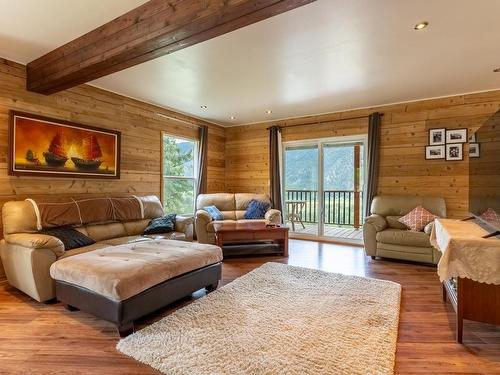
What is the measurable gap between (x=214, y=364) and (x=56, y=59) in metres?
3.36

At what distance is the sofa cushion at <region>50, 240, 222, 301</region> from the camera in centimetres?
208

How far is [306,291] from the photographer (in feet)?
9.56

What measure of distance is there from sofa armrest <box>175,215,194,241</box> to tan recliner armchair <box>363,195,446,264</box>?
277cm

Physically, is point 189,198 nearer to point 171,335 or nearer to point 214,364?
point 171,335

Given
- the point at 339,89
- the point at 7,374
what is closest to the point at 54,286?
the point at 7,374

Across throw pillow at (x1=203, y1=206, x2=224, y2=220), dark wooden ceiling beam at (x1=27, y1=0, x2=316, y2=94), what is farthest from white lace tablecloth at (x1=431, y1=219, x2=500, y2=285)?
throw pillow at (x1=203, y1=206, x2=224, y2=220)

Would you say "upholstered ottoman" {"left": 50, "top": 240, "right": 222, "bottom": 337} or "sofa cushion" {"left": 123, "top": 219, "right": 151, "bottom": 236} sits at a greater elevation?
"sofa cushion" {"left": 123, "top": 219, "right": 151, "bottom": 236}

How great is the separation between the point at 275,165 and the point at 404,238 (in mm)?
2907

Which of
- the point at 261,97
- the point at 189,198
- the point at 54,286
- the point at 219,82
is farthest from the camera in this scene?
the point at 189,198

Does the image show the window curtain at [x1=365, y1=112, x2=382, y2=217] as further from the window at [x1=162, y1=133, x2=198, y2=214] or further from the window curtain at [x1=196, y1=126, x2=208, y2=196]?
the window at [x1=162, y1=133, x2=198, y2=214]

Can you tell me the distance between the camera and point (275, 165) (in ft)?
19.6

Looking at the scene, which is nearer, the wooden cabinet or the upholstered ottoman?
the wooden cabinet

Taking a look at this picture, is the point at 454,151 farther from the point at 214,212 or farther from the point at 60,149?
the point at 60,149

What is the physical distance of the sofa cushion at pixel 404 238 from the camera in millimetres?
3873
